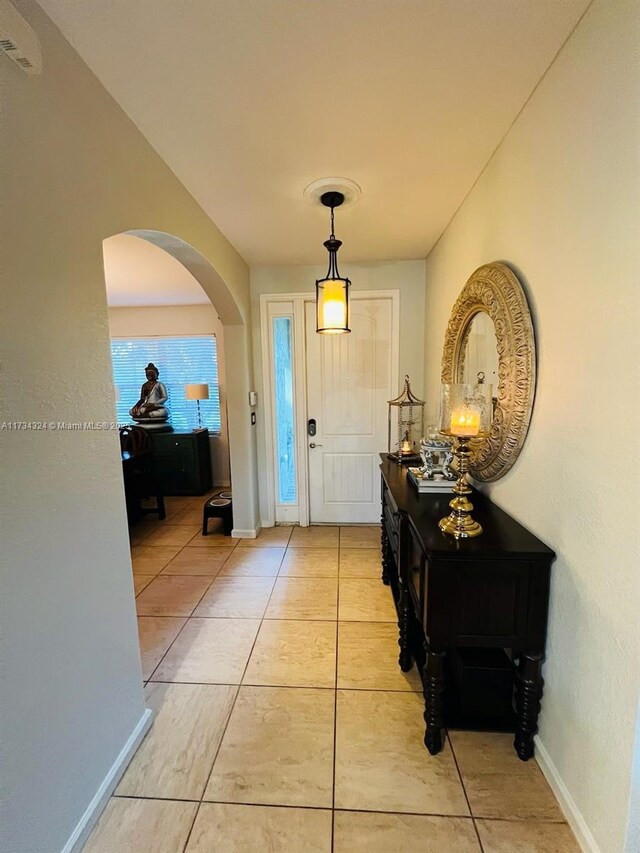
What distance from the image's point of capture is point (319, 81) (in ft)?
4.21

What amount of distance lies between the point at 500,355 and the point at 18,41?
5.80 feet

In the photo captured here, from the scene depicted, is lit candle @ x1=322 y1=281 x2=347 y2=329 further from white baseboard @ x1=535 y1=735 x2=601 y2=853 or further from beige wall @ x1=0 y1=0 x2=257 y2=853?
white baseboard @ x1=535 y1=735 x2=601 y2=853

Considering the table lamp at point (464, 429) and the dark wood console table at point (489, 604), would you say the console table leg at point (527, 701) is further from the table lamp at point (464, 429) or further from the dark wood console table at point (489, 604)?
the table lamp at point (464, 429)

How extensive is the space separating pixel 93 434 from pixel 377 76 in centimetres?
154

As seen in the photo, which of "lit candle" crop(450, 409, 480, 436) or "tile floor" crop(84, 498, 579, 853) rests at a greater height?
"lit candle" crop(450, 409, 480, 436)

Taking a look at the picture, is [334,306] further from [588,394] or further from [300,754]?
[300,754]

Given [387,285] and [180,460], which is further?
[180,460]

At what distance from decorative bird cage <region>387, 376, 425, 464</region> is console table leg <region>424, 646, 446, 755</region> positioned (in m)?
1.33

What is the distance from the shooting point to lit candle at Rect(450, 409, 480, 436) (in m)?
1.45

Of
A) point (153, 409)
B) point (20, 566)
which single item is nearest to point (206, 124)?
point (20, 566)

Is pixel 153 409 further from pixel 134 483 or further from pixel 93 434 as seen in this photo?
pixel 93 434

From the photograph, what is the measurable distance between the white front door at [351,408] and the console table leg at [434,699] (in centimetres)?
223

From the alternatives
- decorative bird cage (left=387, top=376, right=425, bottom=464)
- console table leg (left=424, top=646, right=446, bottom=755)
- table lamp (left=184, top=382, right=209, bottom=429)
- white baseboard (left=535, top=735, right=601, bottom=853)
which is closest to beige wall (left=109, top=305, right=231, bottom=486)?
table lamp (left=184, top=382, right=209, bottom=429)

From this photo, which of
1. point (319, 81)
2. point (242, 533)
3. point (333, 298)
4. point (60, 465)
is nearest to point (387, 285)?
point (333, 298)
